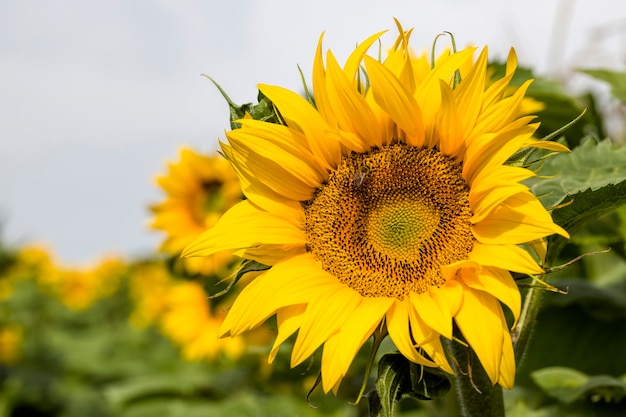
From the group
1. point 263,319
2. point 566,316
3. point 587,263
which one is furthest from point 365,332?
point 587,263

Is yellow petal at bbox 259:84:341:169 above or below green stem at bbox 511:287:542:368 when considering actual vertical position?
above

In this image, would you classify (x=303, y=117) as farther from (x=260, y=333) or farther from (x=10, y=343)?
(x=10, y=343)

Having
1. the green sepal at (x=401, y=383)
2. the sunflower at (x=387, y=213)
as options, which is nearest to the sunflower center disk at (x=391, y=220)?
the sunflower at (x=387, y=213)

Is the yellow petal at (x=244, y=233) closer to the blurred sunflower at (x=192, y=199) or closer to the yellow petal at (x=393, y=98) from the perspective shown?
the yellow petal at (x=393, y=98)

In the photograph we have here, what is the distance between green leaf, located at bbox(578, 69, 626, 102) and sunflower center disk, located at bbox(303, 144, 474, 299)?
0.97 meters

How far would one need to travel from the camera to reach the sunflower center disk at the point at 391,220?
44.5 inches

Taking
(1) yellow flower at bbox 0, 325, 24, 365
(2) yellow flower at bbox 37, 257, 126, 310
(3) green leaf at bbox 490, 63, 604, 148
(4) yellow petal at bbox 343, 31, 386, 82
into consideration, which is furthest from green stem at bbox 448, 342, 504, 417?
(2) yellow flower at bbox 37, 257, 126, 310

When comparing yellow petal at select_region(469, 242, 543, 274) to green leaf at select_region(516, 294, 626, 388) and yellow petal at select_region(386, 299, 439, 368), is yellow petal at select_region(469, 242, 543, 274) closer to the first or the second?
yellow petal at select_region(386, 299, 439, 368)

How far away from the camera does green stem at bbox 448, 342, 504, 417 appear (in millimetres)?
1092

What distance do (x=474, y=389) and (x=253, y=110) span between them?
0.52 m

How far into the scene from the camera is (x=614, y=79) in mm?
1955

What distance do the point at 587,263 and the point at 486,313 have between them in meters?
1.47

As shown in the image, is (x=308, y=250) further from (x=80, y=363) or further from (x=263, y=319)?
(x=80, y=363)

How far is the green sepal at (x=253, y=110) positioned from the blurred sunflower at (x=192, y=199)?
1.56 metres
